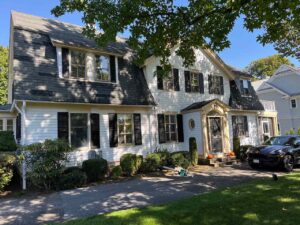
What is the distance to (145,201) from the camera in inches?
320

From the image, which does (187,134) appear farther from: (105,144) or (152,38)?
(152,38)

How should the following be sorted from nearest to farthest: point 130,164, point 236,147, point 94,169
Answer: point 94,169, point 130,164, point 236,147

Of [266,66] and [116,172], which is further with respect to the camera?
[266,66]

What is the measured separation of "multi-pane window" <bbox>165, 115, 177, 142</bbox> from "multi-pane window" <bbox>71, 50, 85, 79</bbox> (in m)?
5.81

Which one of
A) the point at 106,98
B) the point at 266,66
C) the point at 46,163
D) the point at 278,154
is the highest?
the point at 266,66

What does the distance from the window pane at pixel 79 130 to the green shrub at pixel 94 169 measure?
1.41m

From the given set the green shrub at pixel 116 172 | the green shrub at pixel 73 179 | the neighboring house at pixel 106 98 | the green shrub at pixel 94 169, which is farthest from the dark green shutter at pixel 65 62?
the green shrub at pixel 116 172

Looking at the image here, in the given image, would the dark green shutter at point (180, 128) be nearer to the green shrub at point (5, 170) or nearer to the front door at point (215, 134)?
the front door at point (215, 134)

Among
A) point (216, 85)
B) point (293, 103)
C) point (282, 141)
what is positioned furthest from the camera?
point (293, 103)

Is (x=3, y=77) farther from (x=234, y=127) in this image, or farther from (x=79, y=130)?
(x=234, y=127)

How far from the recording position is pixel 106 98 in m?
13.8

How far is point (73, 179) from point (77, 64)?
5.95 metres

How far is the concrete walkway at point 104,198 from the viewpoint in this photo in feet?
23.8

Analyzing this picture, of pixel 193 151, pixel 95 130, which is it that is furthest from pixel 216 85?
pixel 95 130
